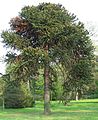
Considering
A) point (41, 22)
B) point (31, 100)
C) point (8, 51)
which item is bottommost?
point (31, 100)

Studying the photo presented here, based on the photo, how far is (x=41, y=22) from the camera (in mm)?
32719

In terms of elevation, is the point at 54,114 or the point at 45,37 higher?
the point at 45,37

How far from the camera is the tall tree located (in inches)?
1265

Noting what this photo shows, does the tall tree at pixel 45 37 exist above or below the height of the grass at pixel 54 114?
above

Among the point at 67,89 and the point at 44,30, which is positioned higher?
the point at 44,30

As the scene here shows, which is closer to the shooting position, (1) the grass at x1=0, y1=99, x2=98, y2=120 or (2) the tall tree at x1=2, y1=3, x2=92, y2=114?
(1) the grass at x1=0, y1=99, x2=98, y2=120

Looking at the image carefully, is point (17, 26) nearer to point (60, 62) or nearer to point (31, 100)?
point (60, 62)

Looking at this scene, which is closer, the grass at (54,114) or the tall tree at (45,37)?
the grass at (54,114)

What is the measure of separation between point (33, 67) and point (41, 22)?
4.14 m

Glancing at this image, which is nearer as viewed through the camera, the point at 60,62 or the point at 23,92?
the point at 60,62

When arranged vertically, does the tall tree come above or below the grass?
above

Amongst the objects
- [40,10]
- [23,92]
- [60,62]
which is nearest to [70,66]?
[60,62]

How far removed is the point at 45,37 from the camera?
1275 inches

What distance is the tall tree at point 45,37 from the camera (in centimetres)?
3212
